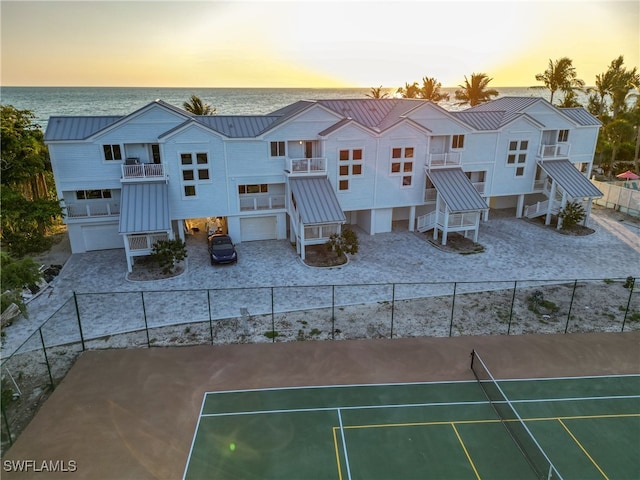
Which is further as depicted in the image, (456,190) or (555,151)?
(555,151)

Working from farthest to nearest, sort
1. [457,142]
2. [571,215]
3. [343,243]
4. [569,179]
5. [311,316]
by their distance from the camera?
[569,179], [457,142], [571,215], [343,243], [311,316]

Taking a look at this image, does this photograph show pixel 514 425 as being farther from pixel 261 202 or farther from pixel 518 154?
pixel 518 154

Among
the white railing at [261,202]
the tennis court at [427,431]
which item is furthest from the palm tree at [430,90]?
the tennis court at [427,431]

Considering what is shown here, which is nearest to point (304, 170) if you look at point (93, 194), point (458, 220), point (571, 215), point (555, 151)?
point (458, 220)

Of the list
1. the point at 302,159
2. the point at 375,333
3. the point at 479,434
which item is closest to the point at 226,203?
the point at 302,159

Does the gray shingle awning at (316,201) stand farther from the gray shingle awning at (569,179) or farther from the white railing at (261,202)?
the gray shingle awning at (569,179)

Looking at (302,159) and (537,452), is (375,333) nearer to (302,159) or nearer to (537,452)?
(537,452)
